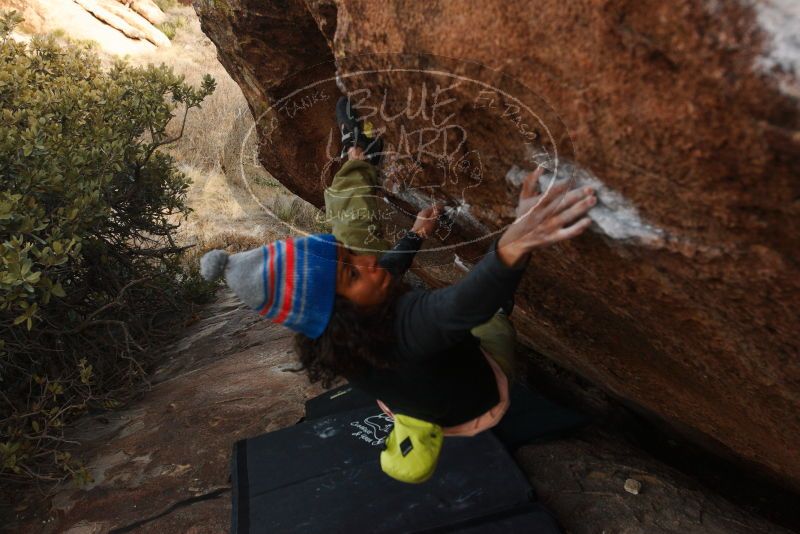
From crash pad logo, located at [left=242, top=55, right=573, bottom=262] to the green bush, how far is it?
1650 millimetres

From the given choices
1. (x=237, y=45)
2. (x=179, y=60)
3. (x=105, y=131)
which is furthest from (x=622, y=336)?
(x=179, y=60)

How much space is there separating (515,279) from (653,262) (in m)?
0.40

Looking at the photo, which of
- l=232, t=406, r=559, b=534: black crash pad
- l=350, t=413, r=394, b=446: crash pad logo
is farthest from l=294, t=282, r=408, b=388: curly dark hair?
l=350, t=413, r=394, b=446: crash pad logo

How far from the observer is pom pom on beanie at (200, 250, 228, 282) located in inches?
59.9

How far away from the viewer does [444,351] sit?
1.66 meters

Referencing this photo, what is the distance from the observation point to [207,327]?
494cm

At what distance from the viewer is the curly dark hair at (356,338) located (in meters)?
1.56

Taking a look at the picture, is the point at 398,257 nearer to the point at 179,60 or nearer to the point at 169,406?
the point at 169,406

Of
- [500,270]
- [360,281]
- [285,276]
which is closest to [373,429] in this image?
[360,281]

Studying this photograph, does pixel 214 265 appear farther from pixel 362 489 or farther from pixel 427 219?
pixel 362 489

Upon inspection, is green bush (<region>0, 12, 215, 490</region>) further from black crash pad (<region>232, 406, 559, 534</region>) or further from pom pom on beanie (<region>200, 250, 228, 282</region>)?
pom pom on beanie (<region>200, 250, 228, 282</region>)

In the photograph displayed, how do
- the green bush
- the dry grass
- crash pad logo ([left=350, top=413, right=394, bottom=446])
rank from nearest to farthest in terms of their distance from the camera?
crash pad logo ([left=350, top=413, right=394, bottom=446]) → the green bush → the dry grass

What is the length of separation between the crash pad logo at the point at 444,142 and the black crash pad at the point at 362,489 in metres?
1.01

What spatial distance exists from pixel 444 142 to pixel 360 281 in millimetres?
568
